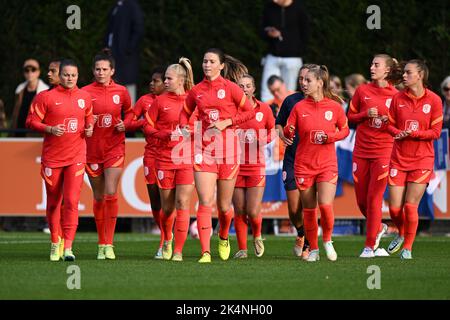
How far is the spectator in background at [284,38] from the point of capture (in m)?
22.5

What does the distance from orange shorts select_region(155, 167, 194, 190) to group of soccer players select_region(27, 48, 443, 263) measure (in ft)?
0.05

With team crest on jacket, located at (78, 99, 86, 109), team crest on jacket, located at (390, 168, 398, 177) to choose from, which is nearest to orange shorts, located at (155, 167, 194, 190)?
team crest on jacket, located at (78, 99, 86, 109)

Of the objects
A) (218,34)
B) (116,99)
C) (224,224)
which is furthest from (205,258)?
(218,34)

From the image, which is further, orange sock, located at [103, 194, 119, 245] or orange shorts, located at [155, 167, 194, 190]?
orange sock, located at [103, 194, 119, 245]

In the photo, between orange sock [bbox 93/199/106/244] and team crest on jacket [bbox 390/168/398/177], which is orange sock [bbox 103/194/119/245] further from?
team crest on jacket [bbox 390/168/398/177]

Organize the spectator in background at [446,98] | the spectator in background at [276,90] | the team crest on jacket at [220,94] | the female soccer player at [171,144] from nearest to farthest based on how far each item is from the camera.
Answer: the team crest on jacket at [220,94]
the female soccer player at [171,144]
the spectator in background at [276,90]
the spectator in background at [446,98]

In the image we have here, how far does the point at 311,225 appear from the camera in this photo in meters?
15.6

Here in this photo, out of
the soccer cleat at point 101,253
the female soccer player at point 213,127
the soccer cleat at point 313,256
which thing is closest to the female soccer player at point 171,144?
the female soccer player at point 213,127

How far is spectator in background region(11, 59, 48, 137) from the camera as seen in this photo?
73.0ft

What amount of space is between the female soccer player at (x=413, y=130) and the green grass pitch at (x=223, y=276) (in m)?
0.82

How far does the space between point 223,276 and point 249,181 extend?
2929 millimetres

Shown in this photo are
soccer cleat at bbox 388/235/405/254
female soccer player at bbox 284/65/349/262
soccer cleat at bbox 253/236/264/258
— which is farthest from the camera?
soccer cleat at bbox 388/235/405/254

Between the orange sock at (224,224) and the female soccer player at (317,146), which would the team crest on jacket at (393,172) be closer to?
the female soccer player at (317,146)
